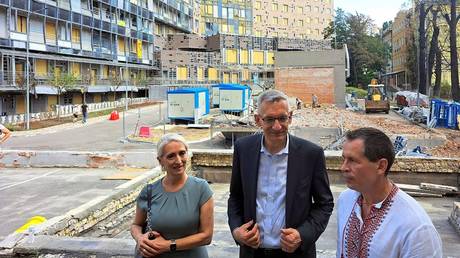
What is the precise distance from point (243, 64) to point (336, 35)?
99.2ft

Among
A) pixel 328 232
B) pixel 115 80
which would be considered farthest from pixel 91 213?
pixel 115 80

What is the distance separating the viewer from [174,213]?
334 centimetres

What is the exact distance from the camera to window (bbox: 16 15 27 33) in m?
40.8

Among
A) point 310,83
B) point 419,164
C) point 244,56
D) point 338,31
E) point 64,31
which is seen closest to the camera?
point 419,164

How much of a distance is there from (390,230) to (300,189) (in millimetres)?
895

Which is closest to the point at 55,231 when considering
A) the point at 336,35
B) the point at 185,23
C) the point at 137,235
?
the point at 137,235

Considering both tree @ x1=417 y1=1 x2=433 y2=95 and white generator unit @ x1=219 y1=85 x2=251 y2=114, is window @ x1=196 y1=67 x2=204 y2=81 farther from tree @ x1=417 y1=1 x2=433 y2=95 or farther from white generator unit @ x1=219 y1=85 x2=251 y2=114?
white generator unit @ x1=219 y1=85 x2=251 y2=114

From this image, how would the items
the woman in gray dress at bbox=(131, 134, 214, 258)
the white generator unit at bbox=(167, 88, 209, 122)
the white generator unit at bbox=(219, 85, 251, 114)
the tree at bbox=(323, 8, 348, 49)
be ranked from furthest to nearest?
the tree at bbox=(323, 8, 348, 49)
the white generator unit at bbox=(219, 85, 251, 114)
the white generator unit at bbox=(167, 88, 209, 122)
the woman in gray dress at bbox=(131, 134, 214, 258)

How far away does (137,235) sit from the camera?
137 inches

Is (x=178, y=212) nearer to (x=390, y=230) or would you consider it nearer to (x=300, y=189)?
(x=300, y=189)

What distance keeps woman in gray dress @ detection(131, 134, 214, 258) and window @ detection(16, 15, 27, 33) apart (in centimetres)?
4167

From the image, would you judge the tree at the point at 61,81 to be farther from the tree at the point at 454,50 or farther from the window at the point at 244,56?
the window at the point at 244,56

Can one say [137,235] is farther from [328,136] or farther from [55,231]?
[328,136]

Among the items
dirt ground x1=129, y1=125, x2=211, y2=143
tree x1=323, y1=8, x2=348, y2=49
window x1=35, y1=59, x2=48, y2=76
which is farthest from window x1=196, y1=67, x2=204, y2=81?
dirt ground x1=129, y1=125, x2=211, y2=143
